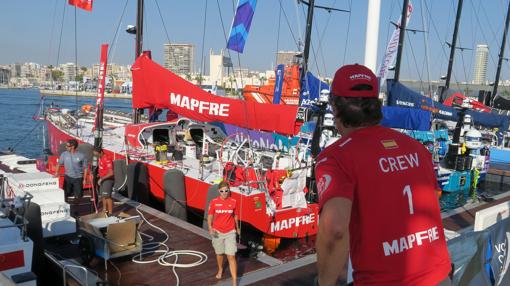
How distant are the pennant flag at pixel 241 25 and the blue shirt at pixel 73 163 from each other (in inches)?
157

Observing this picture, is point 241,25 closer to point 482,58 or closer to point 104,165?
point 104,165

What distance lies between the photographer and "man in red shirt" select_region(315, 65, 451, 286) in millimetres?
1534

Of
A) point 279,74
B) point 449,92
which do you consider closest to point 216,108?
point 279,74

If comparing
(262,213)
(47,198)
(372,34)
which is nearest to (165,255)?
(47,198)

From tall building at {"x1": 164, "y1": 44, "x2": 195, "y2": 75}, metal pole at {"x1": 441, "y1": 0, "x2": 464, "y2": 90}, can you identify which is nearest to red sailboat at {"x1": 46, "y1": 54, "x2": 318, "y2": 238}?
tall building at {"x1": 164, "y1": 44, "x2": 195, "y2": 75}

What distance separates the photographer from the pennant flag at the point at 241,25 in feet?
31.6

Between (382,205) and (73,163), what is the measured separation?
8564mm

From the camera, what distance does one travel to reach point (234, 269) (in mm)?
6055

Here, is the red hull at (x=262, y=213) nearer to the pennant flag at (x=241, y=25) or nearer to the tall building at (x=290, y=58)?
the pennant flag at (x=241, y=25)

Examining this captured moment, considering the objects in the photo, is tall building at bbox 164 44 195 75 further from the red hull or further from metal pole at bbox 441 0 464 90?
metal pole at bbox 441 0 464 90

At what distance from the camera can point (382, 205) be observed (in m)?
1.61

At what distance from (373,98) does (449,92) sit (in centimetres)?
3023

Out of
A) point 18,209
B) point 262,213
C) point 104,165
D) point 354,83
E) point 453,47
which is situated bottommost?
point 262,213

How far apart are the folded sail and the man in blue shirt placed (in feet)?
6.88
